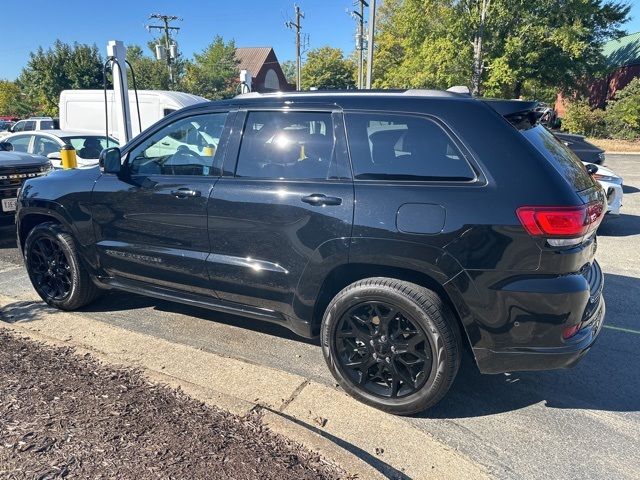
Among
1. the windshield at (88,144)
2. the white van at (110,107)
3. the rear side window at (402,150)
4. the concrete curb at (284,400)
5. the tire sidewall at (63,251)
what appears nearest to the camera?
the concrete curb at (284,400)

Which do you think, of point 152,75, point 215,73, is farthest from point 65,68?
point 215,73

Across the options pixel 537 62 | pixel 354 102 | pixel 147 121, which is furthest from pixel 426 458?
pixel 537 62

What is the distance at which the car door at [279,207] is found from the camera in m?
2.99

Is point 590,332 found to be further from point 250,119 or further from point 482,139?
point 250,119

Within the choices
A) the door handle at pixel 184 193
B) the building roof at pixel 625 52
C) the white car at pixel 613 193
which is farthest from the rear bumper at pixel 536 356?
the building roof at pixel 625 52

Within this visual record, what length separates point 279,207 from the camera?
312cm

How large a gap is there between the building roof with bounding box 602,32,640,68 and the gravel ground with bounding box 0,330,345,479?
41.3 m

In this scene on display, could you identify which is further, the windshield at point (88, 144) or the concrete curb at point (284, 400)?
the windshield at point (88, 144)

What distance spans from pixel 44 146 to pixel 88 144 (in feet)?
2.67

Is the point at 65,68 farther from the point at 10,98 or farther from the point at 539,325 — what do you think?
the point at 539,325

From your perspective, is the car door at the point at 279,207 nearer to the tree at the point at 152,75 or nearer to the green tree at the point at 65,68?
the green tree at the point at 65,68

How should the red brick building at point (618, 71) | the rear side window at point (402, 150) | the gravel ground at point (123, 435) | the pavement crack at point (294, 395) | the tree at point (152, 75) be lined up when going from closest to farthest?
the gravel ground at point (123, 435), the rear side window at point (402, 150), the pavement crack at point (294, 395), the red brick building at point (618, 71), the tree at point (152, 75)

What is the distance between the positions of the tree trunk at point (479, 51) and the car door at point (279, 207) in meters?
26.3

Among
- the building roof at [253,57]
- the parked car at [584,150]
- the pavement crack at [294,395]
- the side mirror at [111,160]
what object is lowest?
the pavement crack at [294,395]
